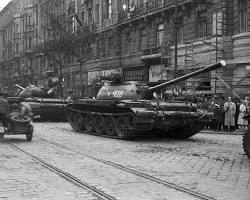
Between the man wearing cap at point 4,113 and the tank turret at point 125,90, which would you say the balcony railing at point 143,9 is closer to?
the tank turret at point 125,90

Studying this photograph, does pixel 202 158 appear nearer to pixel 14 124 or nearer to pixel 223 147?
pixel 223 147

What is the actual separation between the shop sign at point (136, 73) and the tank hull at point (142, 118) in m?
17.1

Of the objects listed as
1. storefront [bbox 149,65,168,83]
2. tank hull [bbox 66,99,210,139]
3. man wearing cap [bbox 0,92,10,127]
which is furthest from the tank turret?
storefront [bbox 149,65,168,83]

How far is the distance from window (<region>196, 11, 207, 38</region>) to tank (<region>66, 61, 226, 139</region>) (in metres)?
12.2

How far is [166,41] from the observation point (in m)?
31.8

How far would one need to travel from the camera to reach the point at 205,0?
27.9m

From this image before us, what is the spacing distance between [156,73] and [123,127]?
1763 cm

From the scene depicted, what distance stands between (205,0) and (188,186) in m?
21.5

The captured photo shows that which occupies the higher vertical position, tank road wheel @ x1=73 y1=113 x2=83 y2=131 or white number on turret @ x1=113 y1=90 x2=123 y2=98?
white number on turret @ x1=113 y1=90 x2=123 y2=98

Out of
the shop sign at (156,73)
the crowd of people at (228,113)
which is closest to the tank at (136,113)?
the crowd of people at (228,113)

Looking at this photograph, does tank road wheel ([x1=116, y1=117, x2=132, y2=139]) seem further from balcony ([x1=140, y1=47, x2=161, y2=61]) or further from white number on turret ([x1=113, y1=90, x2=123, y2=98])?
balcony ([x1=140, y1=47, x2=161, y2=61])

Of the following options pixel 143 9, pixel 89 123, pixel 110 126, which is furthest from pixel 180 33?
pixel 110 126

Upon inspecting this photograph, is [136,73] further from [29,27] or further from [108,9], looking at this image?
[29,27]

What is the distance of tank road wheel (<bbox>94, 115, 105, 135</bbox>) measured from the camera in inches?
669
